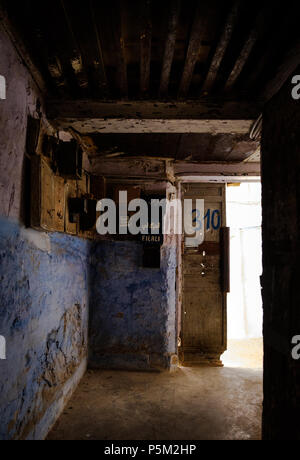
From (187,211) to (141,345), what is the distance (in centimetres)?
208

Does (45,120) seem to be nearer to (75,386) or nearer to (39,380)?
(39,380)

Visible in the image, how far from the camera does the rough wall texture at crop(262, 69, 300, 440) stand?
1676 mm

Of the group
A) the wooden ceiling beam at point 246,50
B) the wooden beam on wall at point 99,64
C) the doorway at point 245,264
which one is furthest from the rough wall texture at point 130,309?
the doorway at point 245,264

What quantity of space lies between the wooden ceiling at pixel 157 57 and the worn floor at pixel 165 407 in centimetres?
244

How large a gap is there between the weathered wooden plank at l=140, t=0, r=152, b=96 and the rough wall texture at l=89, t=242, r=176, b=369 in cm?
216

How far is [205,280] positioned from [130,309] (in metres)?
1.53

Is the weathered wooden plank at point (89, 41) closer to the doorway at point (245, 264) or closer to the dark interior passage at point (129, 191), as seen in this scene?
the dark interior passage at point (129, 191)

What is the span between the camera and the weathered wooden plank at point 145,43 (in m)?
1.53

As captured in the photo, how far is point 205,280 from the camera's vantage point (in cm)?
486

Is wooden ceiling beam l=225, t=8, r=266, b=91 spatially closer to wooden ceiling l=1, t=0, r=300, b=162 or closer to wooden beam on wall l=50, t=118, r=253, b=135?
wooden ceiling l=1, t=0, r=300, b=162

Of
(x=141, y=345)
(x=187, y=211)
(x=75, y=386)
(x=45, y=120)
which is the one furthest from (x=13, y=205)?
(x=187, y=211)

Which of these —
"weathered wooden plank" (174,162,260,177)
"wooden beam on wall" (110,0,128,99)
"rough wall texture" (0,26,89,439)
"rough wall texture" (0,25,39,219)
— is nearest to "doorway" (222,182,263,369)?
"weathered wooden plank" (174,162,260,177)

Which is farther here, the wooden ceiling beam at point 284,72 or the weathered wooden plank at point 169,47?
the wooden ceiling beam at point 284,72

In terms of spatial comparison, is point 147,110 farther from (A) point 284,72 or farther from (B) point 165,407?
(B) point 165,407
